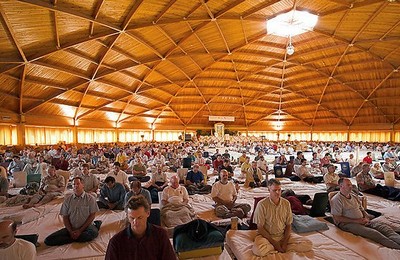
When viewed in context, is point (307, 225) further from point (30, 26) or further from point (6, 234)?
point (30, 26)

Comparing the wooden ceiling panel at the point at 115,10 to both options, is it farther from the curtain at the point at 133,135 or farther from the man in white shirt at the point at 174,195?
the curtain at the point at 133,135

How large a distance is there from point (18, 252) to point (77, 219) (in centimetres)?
200

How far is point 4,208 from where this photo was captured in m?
7.16

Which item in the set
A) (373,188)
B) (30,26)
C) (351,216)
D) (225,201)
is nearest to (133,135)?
(30,26)

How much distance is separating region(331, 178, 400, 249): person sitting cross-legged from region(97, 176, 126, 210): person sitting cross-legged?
17.7 feet

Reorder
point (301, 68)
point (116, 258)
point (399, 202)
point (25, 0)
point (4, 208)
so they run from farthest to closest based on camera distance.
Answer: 1. point (301, 68)
2. point (25, 0)
3. point (399, 202)
4. point (4, 208)
5. point (116, 258)

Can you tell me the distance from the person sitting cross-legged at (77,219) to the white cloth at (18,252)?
180 centimetres

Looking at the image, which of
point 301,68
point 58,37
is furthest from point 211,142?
point 58,37

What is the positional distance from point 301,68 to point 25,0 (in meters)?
25.5

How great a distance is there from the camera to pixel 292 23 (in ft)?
60.6

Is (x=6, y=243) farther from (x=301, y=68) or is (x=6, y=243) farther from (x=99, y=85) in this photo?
(x=301, y=68)

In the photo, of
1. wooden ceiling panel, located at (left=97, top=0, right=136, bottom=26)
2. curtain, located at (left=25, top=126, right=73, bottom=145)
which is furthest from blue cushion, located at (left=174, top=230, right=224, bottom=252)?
curtain, located at (left=25, top=126, right=73, bottom=145)

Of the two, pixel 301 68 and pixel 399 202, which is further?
pixel 301 68

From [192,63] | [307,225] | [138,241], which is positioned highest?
[192,63]
